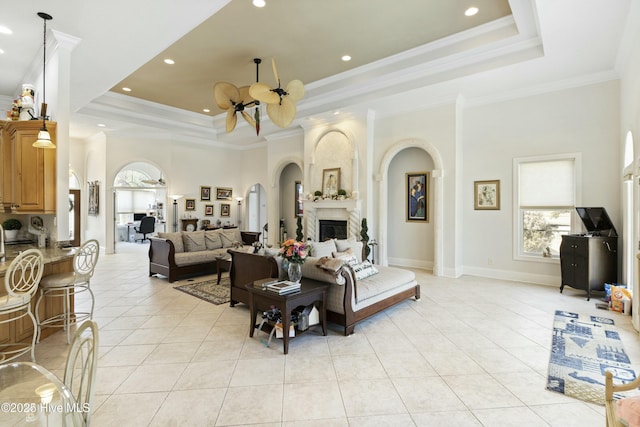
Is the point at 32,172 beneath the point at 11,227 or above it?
above

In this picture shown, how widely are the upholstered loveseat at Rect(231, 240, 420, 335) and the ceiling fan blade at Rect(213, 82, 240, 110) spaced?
2576 millimetres

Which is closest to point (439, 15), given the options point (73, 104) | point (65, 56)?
point (65, 56)

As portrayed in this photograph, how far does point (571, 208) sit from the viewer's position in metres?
5.64

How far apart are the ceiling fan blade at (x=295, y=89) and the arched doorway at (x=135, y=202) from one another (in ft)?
32.2

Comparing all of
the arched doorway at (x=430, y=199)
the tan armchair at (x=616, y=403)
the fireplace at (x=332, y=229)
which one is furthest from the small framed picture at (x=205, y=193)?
the tan armchair at (x=616, y=403)

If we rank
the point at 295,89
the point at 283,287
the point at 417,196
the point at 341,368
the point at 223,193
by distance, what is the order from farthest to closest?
1. the point at 223,193
2. the point at 417,196
3. the point at 295,89
4. the point at 283,287
5. the point at 341,368

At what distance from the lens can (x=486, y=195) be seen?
641 cm

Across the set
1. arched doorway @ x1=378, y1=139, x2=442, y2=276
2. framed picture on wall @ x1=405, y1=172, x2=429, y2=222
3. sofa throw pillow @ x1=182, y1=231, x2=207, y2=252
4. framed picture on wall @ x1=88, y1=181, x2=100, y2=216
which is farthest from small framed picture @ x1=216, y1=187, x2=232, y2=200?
framed picture on wall @ x1=405, y1=172, x2=429, y2=222

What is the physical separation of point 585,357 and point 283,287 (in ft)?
9.78

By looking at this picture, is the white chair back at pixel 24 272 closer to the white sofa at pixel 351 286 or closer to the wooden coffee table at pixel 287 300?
the wooden coffee table at pixel 287 300

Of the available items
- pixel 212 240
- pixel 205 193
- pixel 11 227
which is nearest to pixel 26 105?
pixel 11 227

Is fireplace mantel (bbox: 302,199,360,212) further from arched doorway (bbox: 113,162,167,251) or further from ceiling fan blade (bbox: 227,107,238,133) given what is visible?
arched doorway (bbox: 113,162,167,251)

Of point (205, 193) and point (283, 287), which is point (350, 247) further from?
point (205, 193)

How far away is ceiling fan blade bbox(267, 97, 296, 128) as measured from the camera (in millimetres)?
4812
